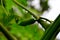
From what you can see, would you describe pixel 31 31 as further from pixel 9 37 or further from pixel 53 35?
pixel 53 35

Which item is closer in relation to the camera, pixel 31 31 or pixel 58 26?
pixel 58 26

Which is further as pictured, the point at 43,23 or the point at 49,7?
the point at 49,7

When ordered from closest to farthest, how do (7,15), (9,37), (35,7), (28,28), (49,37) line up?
1. (49,37)
2. (9,37)
3. (7,15)
4. (28,28)
5. (35,7)

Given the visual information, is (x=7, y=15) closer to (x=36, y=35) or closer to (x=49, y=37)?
(x=49, y=37)

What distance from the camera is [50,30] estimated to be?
1.89ft

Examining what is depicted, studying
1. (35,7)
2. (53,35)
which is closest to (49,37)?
(53,35)

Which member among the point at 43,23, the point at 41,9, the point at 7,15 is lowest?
the point at 43,23

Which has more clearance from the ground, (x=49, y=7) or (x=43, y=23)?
(x=49, y=7)

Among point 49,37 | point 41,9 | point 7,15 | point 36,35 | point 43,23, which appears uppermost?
point 41,9

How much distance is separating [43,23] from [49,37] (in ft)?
0.50

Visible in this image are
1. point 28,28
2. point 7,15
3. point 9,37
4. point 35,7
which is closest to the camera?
point 9,37

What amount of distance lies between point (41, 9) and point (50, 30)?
1865 mm

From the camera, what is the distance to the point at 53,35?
0.58m

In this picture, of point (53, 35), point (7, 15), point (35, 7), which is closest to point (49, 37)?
point (53, 35)
